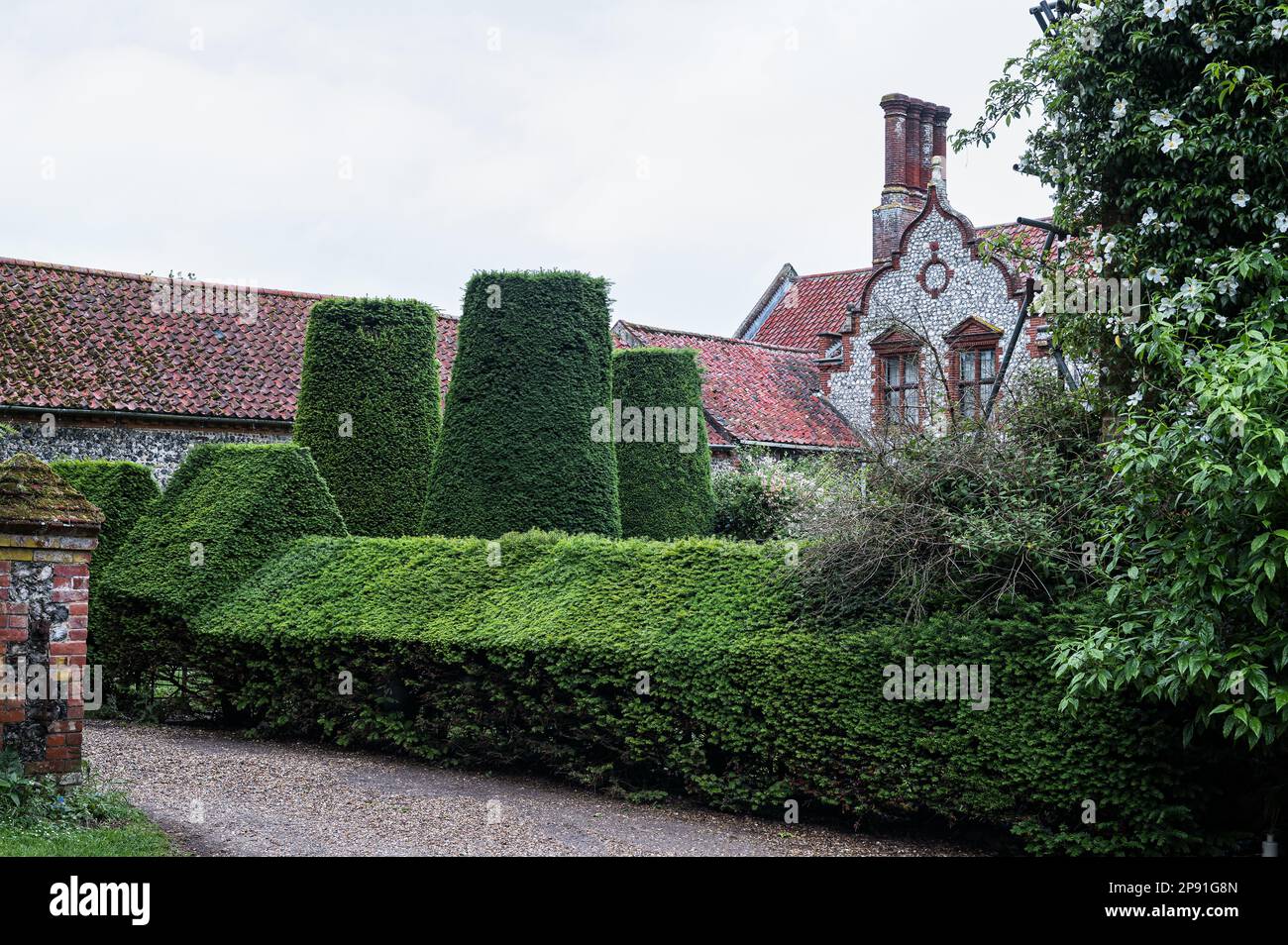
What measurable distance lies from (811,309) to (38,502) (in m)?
28.1

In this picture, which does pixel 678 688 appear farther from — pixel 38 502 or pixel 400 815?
pixel 38 502

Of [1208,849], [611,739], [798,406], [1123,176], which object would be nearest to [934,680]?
[1208,849]

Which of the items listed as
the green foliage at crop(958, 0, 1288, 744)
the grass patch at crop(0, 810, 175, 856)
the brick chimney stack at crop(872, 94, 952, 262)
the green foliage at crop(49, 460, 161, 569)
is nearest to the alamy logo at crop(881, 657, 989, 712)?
the green foliage at crop(958, 0, 1288, 744)

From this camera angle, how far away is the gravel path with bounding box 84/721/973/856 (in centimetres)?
823

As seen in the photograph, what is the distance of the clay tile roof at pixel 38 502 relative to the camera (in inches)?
304

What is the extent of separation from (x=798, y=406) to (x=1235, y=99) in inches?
781

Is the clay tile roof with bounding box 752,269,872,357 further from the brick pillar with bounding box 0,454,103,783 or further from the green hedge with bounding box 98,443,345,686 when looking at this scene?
the brick pillar with bounding box 0,454,103,783

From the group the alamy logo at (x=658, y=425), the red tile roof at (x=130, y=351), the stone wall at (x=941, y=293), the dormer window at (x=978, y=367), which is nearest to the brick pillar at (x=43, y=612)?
the alamy logo at (x=658, y=425)

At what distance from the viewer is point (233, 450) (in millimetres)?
14484

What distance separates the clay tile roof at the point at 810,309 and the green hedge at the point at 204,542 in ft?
65.0

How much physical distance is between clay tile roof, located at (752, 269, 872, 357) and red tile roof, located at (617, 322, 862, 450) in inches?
81.4

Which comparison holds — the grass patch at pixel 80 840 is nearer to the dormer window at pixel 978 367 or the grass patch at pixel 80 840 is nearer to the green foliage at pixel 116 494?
the green foliage at pixel 116 494

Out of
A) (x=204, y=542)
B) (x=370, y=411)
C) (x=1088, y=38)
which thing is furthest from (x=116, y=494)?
(x=1088, y=38)

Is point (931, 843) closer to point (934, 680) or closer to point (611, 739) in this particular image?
point (934, 680)
